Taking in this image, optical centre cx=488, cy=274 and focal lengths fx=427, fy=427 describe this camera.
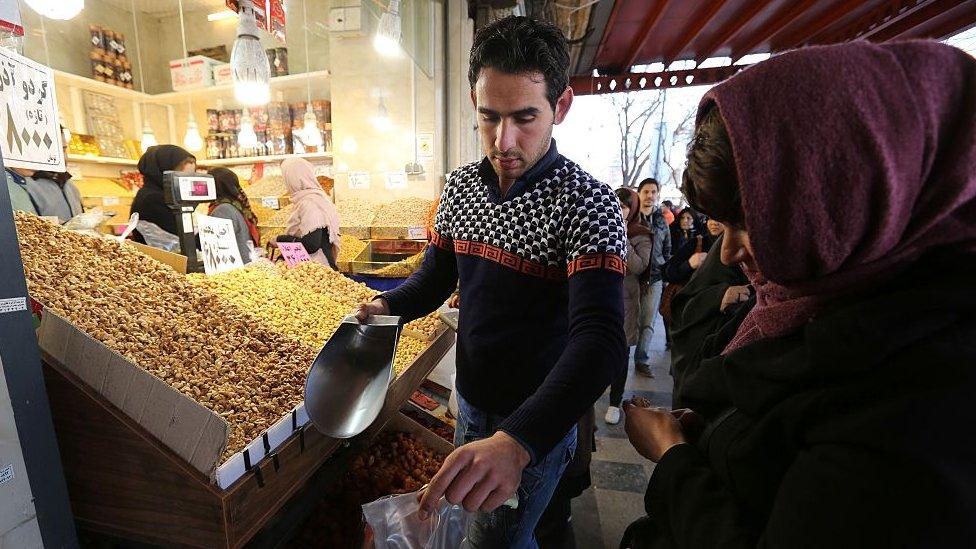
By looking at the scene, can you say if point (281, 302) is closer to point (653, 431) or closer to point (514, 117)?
point (514, 117)

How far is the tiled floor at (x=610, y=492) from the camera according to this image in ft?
6.91

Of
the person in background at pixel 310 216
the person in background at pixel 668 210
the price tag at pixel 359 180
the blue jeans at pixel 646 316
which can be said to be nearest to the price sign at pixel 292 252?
the person in background at pixel 310 216

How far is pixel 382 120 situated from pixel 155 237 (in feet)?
7.85

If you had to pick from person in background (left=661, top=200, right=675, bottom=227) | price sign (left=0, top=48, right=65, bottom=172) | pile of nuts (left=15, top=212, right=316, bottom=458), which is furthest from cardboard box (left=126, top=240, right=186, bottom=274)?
person in background (left=661, top=200, right=675, bottom=227)

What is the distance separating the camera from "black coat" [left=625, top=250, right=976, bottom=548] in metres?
0.37

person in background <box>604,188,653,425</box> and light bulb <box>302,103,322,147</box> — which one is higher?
light bulb <box>302,103,322,147</box>

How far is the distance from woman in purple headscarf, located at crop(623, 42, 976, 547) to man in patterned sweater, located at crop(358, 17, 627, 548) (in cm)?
38

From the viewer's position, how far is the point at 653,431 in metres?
0.78

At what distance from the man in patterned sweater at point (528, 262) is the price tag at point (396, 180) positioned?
3207 millimetres

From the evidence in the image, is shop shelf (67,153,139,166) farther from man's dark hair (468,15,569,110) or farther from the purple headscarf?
the purple headscarf

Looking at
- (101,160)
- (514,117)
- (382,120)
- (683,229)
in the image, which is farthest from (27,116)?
(683,229)

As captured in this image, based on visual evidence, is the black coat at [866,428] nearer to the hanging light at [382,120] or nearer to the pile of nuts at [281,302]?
the pile of nuts at [281,302]

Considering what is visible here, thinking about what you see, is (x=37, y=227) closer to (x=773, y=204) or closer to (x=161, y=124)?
(x=773, y=204)

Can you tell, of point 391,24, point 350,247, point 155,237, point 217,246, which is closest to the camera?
point 217,246
